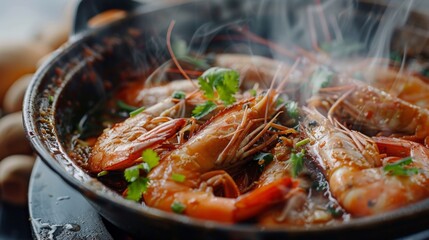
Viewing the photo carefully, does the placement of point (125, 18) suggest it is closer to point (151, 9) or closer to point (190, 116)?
point (151, 9)

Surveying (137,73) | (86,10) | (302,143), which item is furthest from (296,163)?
(86,10)

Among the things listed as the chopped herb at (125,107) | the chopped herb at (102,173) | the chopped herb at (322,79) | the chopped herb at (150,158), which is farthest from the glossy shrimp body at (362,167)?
the chopped herb at (125,107)

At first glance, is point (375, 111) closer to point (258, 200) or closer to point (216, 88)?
point (216, 88)

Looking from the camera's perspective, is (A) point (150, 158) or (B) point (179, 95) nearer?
(A) point (150, 158)

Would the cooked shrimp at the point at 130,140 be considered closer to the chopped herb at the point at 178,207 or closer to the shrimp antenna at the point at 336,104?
the chopped herb at the point at 178,207

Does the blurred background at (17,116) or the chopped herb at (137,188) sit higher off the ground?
the chopped herb at (137,188)

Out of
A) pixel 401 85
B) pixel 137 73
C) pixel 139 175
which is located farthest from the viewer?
pixel 137 73

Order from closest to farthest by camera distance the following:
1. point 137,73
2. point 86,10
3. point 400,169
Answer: point 400,169 < point 86,10 < point 137,73

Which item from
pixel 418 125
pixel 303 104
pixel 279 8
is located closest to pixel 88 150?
pixel 303 104
